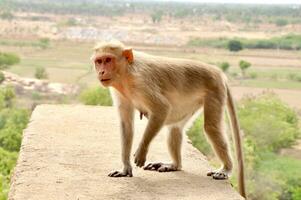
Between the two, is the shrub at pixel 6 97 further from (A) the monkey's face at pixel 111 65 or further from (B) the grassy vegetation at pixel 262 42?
(A) the monkey's face at pixel 111 65

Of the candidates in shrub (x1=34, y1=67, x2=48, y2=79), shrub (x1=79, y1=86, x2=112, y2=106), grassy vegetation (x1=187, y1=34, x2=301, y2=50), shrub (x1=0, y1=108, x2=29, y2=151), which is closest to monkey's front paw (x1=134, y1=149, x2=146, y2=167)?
shrub (x1=79, y1=86, x2=112, y2=106)

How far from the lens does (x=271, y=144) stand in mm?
10125

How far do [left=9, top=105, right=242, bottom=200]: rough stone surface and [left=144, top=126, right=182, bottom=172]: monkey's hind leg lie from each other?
0.18ft

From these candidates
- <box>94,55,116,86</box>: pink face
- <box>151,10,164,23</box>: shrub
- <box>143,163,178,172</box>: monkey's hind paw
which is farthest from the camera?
<box>151,10,164,23</box>: shrub

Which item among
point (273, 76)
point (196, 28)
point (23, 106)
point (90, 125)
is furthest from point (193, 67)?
point (196, 28)

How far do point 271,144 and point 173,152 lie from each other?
6951 mm

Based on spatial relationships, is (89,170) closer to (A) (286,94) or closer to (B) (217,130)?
(B) (217,130)

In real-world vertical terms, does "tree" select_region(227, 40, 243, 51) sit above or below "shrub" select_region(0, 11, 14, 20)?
below

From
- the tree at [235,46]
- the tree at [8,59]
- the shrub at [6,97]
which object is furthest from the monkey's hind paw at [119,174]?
the tree at [8,59]

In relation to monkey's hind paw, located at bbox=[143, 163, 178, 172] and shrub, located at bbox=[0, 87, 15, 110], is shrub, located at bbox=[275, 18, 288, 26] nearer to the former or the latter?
shrub, located at bbox=[0, 87, 15, 110]

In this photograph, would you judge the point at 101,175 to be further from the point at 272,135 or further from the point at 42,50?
the point at 42,50

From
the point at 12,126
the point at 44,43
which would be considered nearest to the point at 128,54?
the point at 12,126

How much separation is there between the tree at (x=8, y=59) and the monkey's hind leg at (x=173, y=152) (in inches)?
528

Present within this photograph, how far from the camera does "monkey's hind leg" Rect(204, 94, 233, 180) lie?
10.6ft
